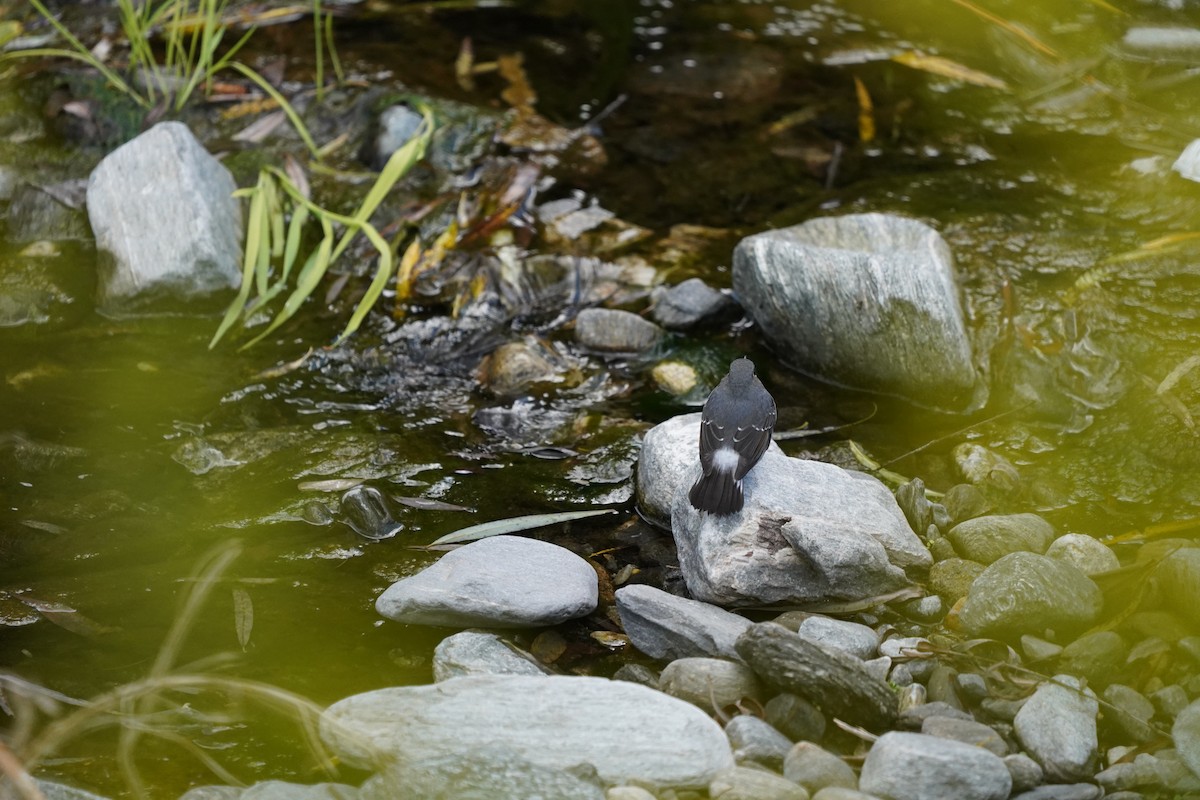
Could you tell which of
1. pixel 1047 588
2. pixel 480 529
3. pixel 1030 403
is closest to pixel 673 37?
pixel 1030 403

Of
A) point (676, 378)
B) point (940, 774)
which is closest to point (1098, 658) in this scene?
point (940, 774)

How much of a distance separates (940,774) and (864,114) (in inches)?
171

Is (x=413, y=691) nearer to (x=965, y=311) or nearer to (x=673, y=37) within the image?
(x=965, y=311)

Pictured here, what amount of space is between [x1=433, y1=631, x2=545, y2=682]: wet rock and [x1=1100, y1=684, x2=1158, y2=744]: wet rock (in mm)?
1520

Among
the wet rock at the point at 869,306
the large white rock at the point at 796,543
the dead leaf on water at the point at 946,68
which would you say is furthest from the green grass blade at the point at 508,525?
the dead leaf on water at the point at 946,68

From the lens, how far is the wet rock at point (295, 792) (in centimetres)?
264

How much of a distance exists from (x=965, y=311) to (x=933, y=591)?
1.55 m

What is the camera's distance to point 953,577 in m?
3.50

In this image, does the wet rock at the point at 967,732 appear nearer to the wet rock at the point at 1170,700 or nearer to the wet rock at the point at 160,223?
the wet rock at the point at 1170,700

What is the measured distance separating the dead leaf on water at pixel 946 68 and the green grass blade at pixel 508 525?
3.83 m

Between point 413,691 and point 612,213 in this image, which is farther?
point 612,213

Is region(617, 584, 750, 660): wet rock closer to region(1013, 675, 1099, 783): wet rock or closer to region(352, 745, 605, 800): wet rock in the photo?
region(352, 745, 605, 800): wet rock

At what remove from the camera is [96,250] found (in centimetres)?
514

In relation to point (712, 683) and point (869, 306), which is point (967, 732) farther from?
point (869, 306)
